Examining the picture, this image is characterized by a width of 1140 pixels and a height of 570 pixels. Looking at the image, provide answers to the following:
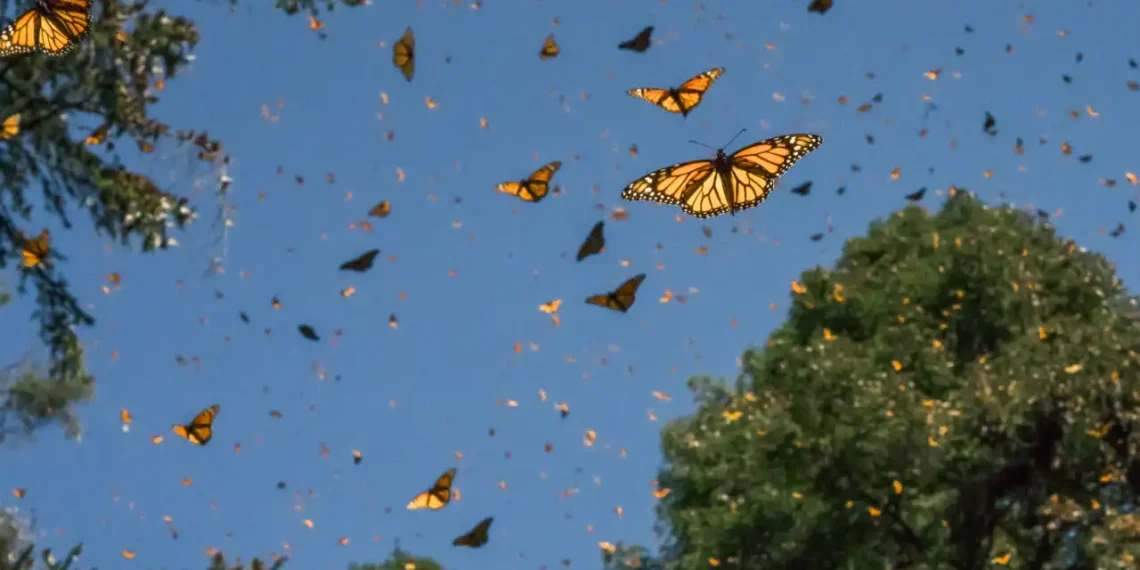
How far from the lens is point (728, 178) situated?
433 inches

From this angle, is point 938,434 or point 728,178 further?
point 938,434

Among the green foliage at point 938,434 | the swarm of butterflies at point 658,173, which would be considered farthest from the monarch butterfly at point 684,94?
the green foliage at point 938,434

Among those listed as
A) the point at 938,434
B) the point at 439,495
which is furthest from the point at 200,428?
the point at 938,434

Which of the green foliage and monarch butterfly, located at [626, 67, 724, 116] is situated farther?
the green foliage

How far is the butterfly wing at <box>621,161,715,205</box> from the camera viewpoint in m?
10.9

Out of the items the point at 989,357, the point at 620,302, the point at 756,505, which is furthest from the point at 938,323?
the point at 620,302

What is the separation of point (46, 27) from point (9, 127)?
264 centimetres

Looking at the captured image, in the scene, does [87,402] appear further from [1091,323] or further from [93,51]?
[1091,323]

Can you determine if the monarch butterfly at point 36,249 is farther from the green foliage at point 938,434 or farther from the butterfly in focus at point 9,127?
the green foliage at point 938,434

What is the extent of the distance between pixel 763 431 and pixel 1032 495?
427cm

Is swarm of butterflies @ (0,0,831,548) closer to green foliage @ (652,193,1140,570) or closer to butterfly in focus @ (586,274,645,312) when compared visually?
butterfly in focus @ (586,274,645,312)

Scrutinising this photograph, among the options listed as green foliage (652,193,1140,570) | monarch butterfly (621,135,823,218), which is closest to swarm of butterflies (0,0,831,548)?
monarch butterfly (621,135,823,218)

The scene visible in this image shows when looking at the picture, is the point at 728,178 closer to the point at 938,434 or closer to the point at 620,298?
the point at 620,298

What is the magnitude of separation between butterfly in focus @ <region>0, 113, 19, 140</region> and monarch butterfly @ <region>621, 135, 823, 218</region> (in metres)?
7.12
